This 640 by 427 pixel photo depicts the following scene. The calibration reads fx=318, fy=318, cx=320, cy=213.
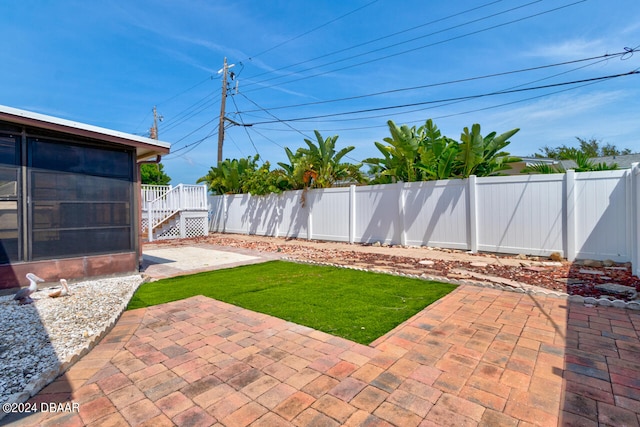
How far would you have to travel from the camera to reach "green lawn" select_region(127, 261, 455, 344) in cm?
Answer: 375

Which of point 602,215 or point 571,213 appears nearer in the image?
point 602,215

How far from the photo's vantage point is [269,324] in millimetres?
3695

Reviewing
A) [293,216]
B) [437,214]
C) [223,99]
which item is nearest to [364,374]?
[437,214]

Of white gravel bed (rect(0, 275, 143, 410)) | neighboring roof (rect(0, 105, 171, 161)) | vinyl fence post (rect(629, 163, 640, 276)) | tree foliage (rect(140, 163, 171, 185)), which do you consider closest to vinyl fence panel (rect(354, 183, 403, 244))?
vinyl fence post (rect(629, 163, 640, 276))

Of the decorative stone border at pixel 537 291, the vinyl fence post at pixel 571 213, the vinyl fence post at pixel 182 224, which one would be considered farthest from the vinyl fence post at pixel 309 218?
the vinyl fence post at pixel 571 213

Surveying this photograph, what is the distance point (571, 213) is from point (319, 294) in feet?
20.5

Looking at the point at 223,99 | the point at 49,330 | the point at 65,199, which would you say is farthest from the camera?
the point at 223,99

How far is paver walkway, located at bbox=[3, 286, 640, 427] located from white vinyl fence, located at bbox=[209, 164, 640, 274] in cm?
376

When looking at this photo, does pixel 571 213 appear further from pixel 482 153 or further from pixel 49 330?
pixel 49 330

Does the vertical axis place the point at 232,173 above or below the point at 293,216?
above

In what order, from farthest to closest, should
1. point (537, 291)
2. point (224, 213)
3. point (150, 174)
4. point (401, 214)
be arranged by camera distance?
1. point (150, 174)
2. point (224, 213)
3. point (401, 214)
4. point (537, 291)

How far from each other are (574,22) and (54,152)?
13680 mm

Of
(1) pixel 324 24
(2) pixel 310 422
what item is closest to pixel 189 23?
(1) pixel 324 24

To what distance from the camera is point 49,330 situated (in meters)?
3.67
